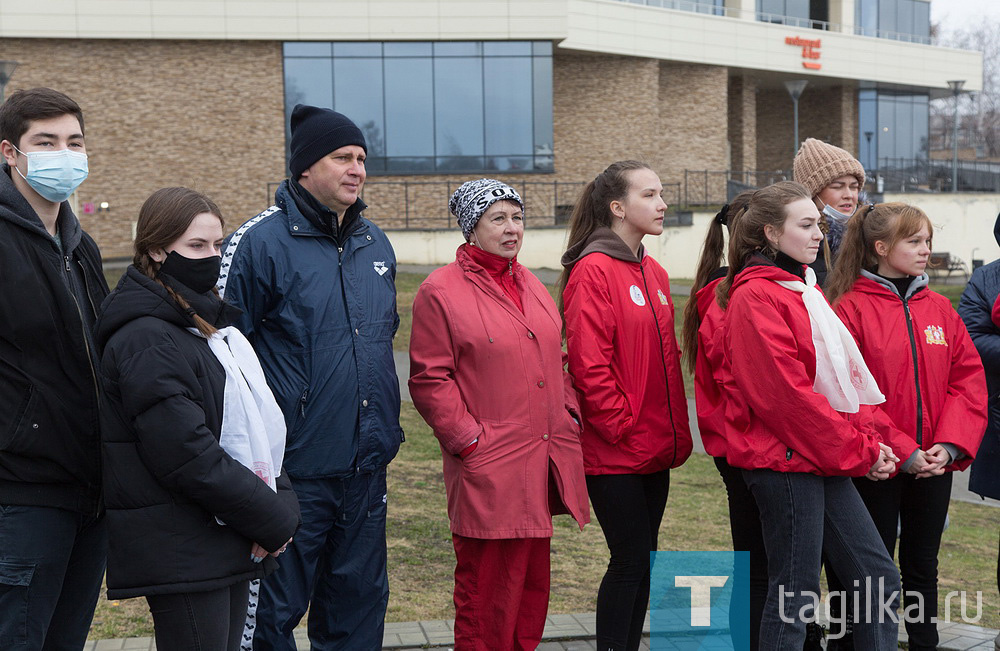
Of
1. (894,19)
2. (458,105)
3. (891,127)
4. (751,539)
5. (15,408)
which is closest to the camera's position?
(15,408)

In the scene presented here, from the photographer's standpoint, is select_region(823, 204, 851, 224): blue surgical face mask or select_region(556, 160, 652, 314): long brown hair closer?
select_region(556, 160, 652, 314): long brown hair

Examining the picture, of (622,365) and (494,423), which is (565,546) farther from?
(494,423)

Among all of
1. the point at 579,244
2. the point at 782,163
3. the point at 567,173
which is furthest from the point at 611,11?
the point at 579,244

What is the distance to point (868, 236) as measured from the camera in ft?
14.6

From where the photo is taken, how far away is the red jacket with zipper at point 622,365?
13.5 ft

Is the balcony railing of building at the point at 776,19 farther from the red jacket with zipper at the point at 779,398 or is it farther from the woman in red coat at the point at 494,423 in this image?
the red jacket with zipper at the point at 779,398

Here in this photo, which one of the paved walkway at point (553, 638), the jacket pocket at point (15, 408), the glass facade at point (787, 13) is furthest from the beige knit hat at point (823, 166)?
the glass facade at point (787, 13)

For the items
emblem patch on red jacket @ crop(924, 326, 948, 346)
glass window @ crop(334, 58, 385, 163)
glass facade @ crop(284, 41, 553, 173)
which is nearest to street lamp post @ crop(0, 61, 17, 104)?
glass facade @ crop(284, 41, 553, 173)

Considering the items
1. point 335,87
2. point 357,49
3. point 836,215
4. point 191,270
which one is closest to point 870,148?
point 357,49

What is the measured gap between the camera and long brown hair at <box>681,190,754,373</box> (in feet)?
14.6

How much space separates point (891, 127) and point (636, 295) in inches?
1636

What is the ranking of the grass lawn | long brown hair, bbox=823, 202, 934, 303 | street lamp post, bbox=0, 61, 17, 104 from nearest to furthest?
long brown hair, bbox=823, 202, 934, 303 < the grass lawn < street lamp post, bbox=0, 61, 17, 104

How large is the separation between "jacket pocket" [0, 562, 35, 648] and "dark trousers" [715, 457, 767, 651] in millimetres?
2639

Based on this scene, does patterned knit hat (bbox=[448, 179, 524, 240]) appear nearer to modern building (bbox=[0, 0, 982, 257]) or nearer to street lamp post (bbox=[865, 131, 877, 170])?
modern building (bbox=[0, 0, 982, 257])
